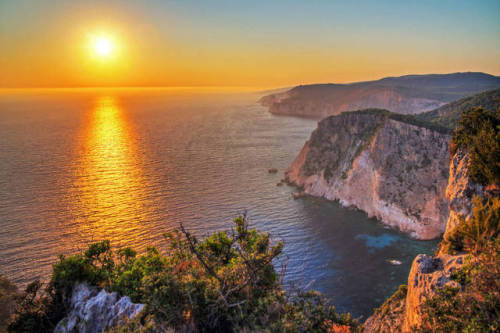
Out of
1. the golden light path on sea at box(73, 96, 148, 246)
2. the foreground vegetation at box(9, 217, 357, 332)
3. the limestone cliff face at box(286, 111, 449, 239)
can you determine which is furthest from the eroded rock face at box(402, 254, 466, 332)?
the golden light path on sea at box(73, 96, 148, 246)

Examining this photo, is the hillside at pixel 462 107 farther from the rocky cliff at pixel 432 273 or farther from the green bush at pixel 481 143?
the rocky cliff at pixel 432 273

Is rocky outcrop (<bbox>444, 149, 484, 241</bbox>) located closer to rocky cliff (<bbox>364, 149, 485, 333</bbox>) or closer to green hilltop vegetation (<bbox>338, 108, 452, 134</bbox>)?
rocky cliff (<bbox>364, 149, 485, 333</bbox>)

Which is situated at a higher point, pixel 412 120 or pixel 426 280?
pixel 412 120

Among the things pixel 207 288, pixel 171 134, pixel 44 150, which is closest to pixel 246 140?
pixel 171 134

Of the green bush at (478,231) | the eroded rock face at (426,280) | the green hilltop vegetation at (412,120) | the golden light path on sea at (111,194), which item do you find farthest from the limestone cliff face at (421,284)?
the green hilltop vegetation at (412,120)

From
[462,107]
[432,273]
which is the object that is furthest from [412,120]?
[432,273]

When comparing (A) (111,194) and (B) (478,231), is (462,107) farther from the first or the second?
(A) (111,194)
